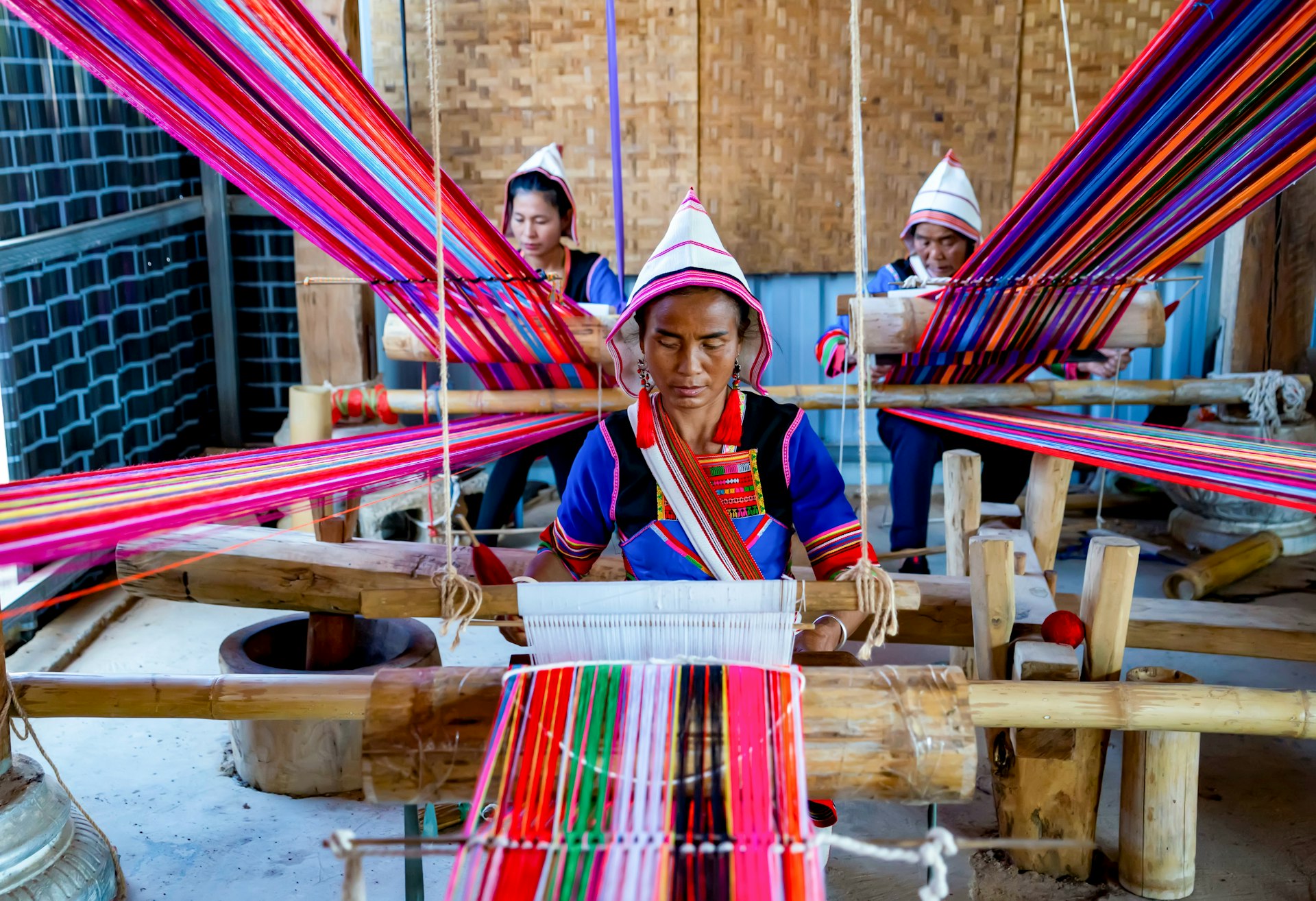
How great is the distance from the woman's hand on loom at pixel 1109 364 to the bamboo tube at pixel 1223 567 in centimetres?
70

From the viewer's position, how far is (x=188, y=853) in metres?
2.29

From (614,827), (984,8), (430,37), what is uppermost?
(984,8)

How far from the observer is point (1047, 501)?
283cm

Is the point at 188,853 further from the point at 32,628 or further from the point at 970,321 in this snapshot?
the point at 970,321

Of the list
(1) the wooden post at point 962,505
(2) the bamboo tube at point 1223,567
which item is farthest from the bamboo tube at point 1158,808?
(2) the bamboo tube at point 1223,567

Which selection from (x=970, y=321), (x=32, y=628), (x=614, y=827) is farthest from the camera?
(x=32, y=628)

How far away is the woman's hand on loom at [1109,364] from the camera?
309 cm

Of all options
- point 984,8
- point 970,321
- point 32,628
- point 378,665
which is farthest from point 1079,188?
point 32,628

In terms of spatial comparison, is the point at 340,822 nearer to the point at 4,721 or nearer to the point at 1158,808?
the point at 4,721

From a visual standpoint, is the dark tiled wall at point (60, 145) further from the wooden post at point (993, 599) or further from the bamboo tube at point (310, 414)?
the wooden post at point (993, 599)

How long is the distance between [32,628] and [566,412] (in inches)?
69.2

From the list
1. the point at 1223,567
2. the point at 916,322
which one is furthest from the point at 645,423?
the point at 1223,567

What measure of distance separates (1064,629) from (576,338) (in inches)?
52.6

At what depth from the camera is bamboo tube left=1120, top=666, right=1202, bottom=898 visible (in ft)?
6.52
